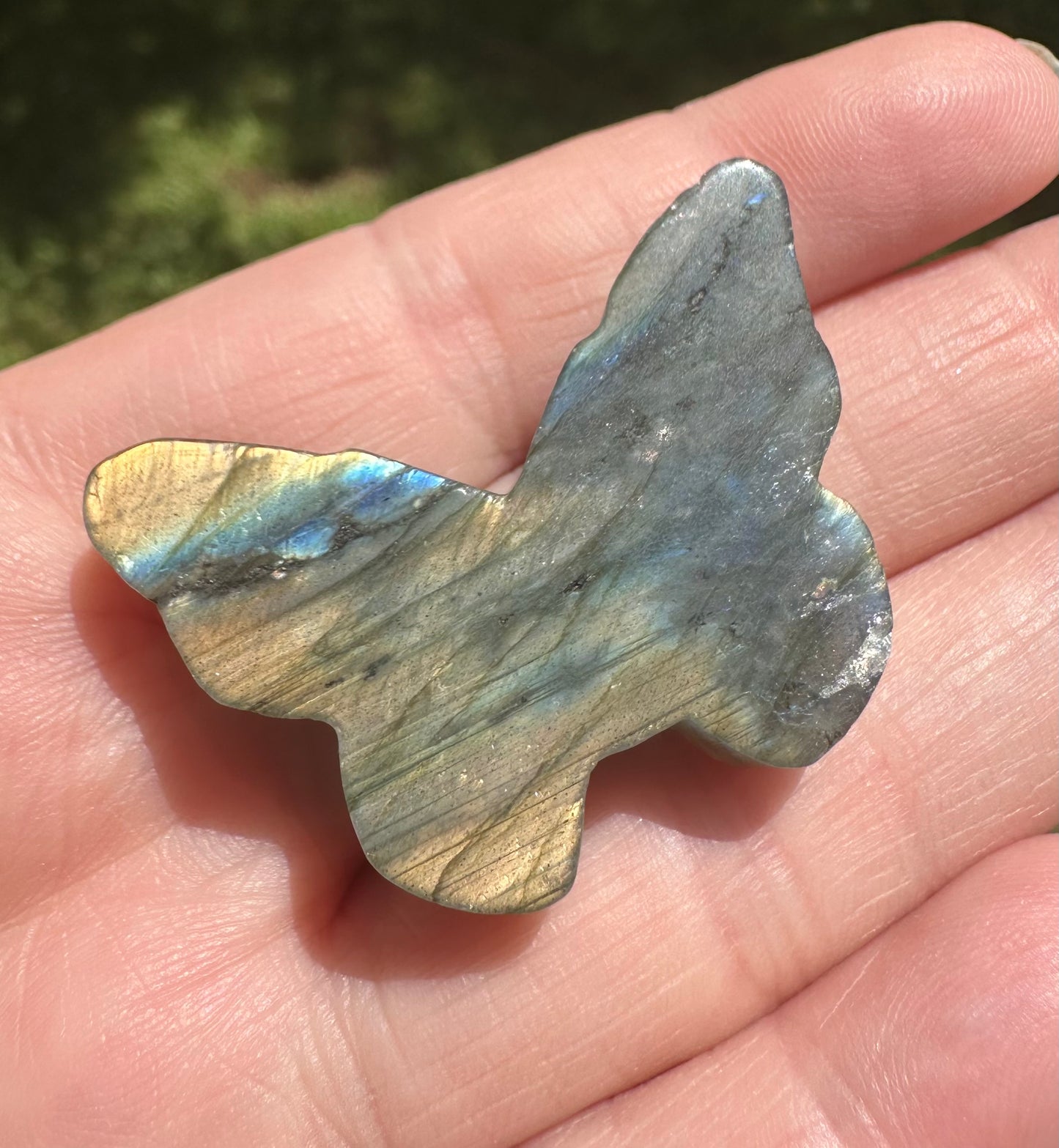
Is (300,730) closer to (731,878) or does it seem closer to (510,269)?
(731,878)

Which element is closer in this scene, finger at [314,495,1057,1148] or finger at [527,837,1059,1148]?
finger at [527,837,1059,1148]

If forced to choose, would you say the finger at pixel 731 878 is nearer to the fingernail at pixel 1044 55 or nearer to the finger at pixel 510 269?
the finger at pixel 510 269

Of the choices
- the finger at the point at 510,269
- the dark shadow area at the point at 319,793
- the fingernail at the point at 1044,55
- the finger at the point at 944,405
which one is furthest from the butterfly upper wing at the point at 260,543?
the fingernail at the point at 1044,55

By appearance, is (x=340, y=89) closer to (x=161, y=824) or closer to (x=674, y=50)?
(x=674, y=50)

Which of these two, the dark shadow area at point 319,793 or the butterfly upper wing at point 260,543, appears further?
the dark shadow area at point 319,793

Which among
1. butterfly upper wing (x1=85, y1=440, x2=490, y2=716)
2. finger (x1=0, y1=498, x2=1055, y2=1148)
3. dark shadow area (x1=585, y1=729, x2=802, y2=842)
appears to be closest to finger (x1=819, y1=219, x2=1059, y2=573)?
finger (x1=0, y1=498, x2=1055, y2=1148)

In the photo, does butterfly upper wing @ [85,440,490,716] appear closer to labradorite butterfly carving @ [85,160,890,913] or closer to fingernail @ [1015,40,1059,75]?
labradorite butterfly carving @ [85,160,890,913]
